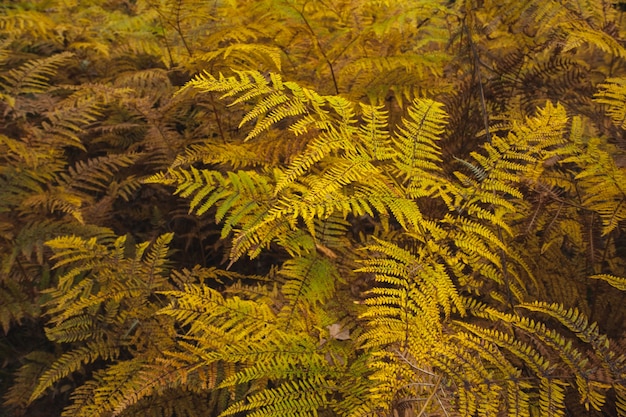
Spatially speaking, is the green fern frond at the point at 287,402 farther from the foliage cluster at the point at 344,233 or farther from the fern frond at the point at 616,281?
the fern frond at the point at 616,281

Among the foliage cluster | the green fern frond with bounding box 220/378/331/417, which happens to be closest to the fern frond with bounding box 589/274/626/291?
the foliage cluster

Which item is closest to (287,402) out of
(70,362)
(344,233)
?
(344,233)

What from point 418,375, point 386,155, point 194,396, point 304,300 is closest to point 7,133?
point 194,396

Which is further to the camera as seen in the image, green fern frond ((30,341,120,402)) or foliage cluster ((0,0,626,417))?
green fern frond ((30,341,120,402))

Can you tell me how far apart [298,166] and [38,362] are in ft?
6.59

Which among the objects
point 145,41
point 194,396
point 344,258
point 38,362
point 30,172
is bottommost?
point 38,362

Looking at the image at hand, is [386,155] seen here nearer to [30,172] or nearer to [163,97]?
[163,97]

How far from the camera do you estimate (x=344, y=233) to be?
224cm

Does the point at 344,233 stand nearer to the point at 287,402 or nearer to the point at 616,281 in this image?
the point at 287,402

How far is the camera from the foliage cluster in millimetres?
1545

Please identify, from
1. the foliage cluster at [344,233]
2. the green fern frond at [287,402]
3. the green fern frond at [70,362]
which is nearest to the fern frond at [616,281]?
the foliage cluster at [344,233]

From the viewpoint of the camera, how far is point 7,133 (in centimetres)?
306

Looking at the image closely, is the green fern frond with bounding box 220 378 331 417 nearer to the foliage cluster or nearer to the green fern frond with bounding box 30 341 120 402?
the foliage cluster

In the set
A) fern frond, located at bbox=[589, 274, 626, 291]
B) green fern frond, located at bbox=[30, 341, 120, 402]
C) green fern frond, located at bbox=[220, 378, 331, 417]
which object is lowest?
green fern frond, located at bbox=[30, 341, 120, 402]
